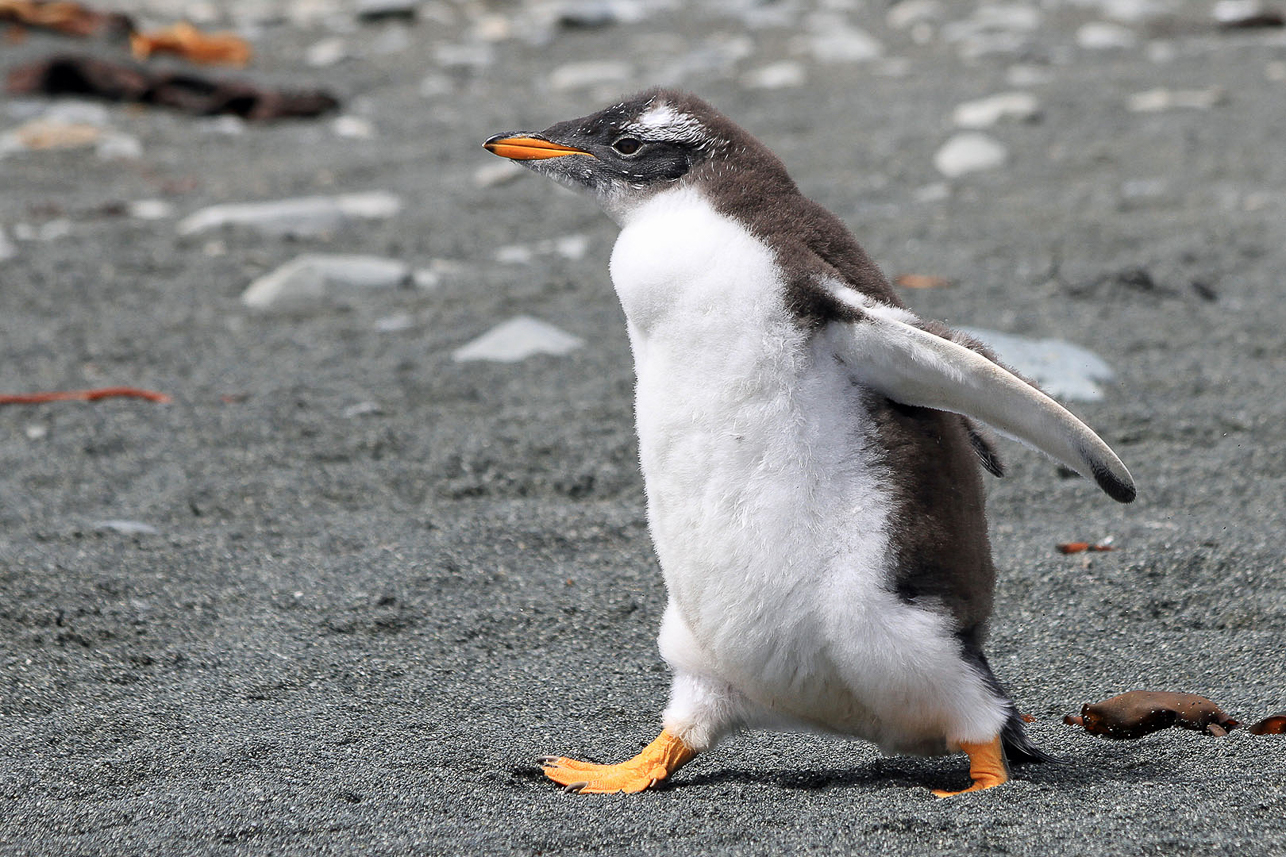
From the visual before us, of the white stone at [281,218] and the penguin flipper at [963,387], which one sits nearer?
the penguin flipper at [963,387]

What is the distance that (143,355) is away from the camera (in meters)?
5.55

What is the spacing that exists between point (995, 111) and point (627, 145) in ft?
22.1

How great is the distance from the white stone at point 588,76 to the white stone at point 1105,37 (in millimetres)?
3662

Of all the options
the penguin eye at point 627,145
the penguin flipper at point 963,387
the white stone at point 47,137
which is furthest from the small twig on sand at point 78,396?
the white stone at point 47,137

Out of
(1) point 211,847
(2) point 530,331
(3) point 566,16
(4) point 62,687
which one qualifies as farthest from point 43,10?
(1) point 211,847

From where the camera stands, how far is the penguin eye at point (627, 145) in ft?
8.91

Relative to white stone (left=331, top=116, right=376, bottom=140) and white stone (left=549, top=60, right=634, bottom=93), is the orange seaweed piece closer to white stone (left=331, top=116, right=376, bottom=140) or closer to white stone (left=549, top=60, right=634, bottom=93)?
white stone (left=331, top=116, right=376, bottom=140)

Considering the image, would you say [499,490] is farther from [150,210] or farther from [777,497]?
[150,210]

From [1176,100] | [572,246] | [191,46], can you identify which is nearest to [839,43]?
[1176,100]

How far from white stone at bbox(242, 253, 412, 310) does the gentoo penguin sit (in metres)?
3.91

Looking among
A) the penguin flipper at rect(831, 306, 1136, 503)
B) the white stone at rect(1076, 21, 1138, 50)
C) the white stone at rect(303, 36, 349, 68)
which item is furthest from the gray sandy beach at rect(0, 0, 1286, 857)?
the white stone at rect(303, 36, 349, 68)

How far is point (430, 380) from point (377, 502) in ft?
3.49

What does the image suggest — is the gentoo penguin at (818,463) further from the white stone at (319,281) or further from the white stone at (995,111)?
the white stone at (995,111)

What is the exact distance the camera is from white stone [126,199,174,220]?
7.54 meters
